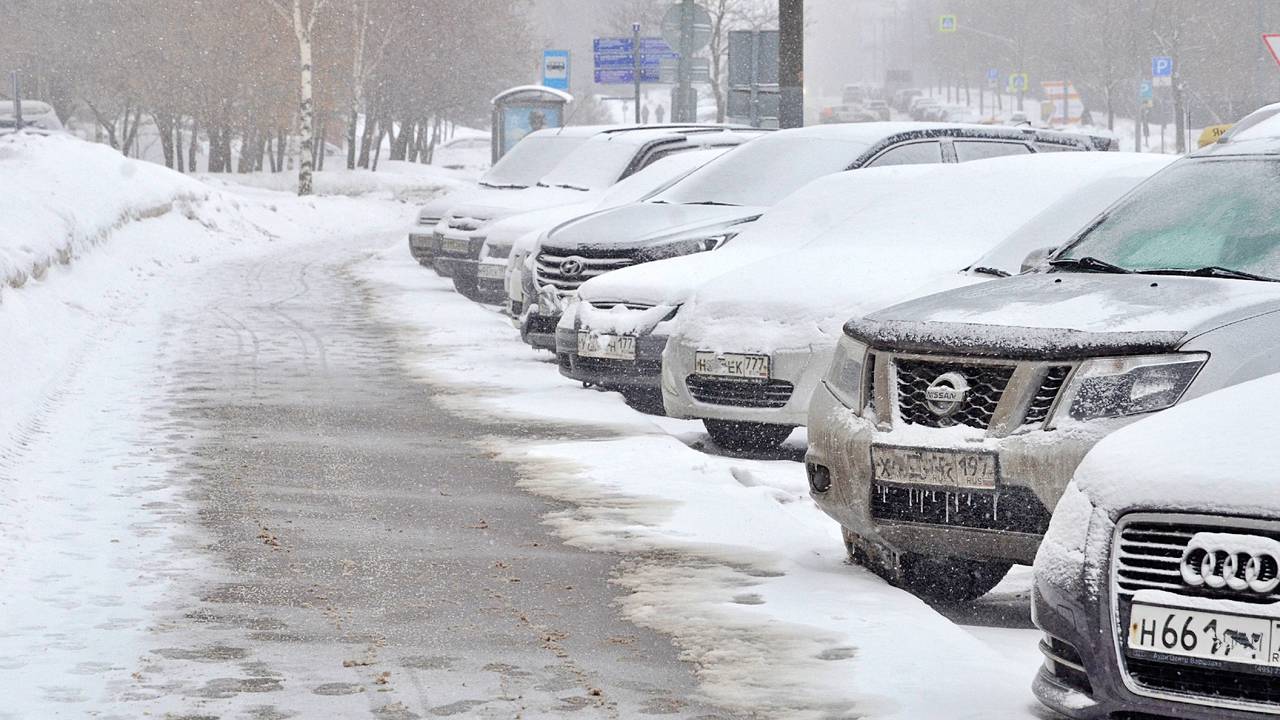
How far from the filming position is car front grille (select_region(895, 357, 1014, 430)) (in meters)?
5.53

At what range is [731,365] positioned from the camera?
8922 millimetres

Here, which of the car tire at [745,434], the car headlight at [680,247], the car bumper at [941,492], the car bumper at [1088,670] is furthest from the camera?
the car headlight at [680,247]

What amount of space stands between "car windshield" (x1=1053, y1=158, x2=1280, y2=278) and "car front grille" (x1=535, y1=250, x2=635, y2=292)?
217 inches

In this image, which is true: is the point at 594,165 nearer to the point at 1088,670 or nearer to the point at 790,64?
the point at 790,64

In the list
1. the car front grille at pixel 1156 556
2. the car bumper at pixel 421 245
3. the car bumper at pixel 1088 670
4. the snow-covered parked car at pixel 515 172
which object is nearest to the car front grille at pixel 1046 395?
the car bumper at pixel 1088 670

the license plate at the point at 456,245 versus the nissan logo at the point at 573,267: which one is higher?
the nissan logo at the point at 573,267

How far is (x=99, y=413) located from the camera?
10359 mm

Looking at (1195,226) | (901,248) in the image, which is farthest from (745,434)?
(1195,226)

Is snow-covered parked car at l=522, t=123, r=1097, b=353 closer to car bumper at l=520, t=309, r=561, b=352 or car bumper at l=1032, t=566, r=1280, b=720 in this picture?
car bumper at l=520, t=309, r=561, b=352

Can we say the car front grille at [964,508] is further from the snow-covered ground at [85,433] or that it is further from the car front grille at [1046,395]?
the snow-covered ground at [85,433]

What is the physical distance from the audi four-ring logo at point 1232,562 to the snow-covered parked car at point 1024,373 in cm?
141

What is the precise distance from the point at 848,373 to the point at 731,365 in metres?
2.74

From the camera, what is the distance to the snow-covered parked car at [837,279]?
870 centimetres

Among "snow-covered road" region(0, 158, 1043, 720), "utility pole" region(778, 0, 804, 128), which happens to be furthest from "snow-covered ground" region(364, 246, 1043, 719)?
"utility pole" region(778, 0, 804, 128)
